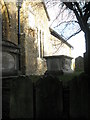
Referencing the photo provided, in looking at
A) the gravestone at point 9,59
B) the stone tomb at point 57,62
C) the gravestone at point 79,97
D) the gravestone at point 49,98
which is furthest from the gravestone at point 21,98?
the stone tomb at point 57,62

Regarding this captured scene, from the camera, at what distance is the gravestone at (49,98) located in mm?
4227

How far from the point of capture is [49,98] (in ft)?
14.0

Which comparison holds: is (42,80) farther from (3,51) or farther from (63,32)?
(63,32)

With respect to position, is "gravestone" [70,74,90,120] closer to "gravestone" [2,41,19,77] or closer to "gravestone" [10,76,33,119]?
"gravestone" [10,76,33,119]

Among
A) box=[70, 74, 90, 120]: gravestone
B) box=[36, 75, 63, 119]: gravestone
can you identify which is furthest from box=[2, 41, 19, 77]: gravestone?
box=[70, 74, 90, 120]: gravestone

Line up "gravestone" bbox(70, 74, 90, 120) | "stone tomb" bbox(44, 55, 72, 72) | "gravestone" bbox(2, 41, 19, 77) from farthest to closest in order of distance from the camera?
1. "stone tomb" bbox(44, 55, 72, 72)
2. "gravestone" bbox(2, 41, 19, 77)
3. "gravestone" bbox(70, 74, 90, 120)

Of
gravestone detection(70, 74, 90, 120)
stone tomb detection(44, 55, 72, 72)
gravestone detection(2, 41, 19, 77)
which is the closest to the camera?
gravestone detection(70, 74, 90, 120)

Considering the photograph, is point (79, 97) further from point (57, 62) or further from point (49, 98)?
point (57, 62)

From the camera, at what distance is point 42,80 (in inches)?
Result: 168

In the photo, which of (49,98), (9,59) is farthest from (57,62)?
(49,98)

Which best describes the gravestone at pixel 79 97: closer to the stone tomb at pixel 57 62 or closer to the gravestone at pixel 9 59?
the gravestone at pixel 9 59

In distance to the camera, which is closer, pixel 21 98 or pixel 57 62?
pixel 21 98

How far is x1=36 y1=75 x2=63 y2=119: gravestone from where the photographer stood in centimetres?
423

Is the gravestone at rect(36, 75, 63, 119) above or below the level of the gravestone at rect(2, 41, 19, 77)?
below
